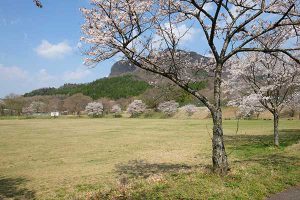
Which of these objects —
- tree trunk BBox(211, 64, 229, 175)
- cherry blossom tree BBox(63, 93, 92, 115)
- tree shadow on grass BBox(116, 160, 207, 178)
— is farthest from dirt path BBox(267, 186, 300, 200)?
cherry blossom tree BBox(63, 93, 92, 115)

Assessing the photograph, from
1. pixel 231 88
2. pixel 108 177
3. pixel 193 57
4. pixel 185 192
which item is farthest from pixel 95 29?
pixel 231 88

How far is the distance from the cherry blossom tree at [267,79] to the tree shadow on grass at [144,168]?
8.65 metres

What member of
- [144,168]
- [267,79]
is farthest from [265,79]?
[144,168]

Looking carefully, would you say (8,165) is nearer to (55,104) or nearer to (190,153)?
(190,153)

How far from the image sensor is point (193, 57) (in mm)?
14156

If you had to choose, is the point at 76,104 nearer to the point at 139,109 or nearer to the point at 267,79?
the point at 139,109

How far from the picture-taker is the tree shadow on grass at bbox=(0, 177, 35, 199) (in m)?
12.9

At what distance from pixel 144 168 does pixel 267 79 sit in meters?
11.5

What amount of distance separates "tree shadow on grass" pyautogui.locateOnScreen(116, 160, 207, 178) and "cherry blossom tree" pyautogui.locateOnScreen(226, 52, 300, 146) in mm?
8648

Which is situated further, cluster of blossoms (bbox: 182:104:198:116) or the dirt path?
cluster of blossoms (bbox: 182:104:198:116)

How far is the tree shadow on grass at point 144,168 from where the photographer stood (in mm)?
16234

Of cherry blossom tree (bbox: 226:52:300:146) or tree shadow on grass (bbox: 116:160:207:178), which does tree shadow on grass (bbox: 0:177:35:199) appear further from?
cherry blossom tree (bbox: 226:52:300:146)

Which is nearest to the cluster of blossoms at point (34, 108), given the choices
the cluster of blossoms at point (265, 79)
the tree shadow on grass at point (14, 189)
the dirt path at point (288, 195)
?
the cluster of blossoms at point (265, 79)

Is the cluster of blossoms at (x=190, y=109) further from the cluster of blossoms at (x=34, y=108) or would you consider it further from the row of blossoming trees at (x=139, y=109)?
the cluster of blossoms at (x=34, y=108)
